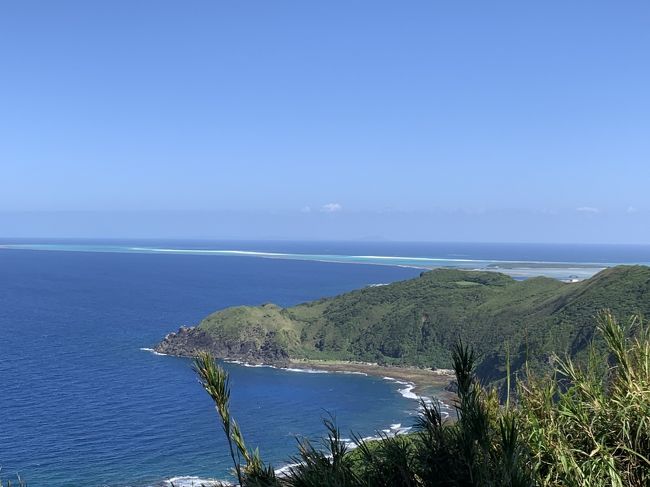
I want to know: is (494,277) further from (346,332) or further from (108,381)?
(108,381)

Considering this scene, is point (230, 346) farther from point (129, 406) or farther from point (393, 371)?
point (129, 406)

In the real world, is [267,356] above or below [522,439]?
below

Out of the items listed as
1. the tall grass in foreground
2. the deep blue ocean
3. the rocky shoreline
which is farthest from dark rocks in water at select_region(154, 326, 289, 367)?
the tall grass in foreground

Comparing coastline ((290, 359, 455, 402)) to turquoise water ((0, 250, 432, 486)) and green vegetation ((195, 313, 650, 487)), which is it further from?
A: green vegetation ((195, 313, 650, 487))

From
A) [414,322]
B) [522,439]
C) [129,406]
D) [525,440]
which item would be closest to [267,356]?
[414,322]

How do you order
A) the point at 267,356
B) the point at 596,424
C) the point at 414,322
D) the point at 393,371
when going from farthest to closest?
the point at 414,322 < the point at 267,356 < the point at 393,371 < the point at 596,424

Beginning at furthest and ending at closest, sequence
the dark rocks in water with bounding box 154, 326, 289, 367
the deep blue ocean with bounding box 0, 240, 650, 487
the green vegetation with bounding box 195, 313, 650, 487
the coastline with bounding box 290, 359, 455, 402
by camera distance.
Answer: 1. the dark rocks in water with bounding box 154, 326, 289, 367
2. the coastline with bounding box 290, 359, 455, 402
3. the deep blue ocean with bounding box 0, 240, 650, 487
4. the green vegetation with bounding box 195, 313, 650, 487

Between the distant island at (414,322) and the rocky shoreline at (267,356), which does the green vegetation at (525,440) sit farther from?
the rocky shoreline at (267,356)
